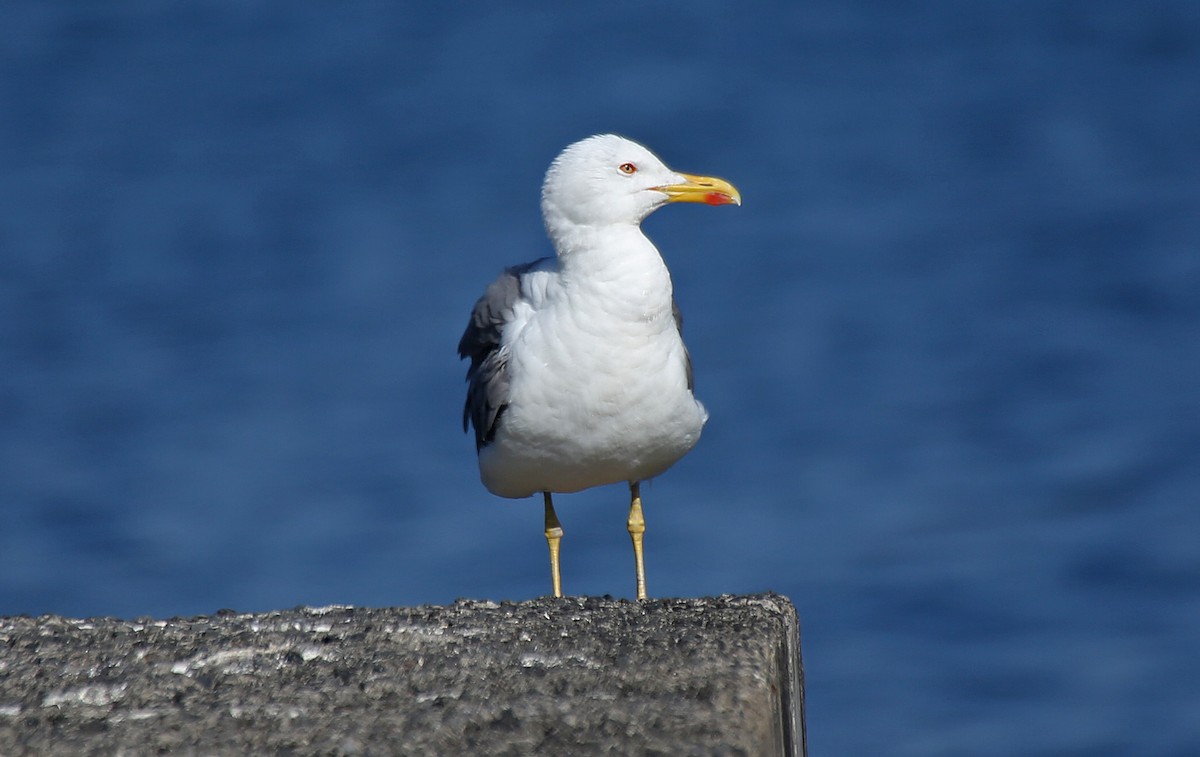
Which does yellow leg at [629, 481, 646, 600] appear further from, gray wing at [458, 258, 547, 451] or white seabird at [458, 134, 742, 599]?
gray wing at [458, 258, 547, 451]

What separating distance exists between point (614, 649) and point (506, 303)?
8.80ft

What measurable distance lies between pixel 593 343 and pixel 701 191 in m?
0.90

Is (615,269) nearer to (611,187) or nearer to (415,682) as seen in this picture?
(611,187)

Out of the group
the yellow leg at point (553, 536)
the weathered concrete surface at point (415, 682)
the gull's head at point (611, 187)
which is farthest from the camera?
the yellow leg at point (553, 536)

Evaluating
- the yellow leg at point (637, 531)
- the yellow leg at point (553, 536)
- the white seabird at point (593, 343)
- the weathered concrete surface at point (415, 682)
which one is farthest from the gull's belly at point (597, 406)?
the weathered concrete surface at point (415, 682)

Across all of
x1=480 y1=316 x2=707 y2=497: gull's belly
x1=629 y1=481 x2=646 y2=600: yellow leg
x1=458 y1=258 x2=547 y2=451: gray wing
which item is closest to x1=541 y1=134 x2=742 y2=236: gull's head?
x1=458 y1=258 x2=547 y2=451: gray wing

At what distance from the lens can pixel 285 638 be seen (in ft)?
17.5

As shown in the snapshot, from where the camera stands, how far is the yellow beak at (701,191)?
24.1 ft

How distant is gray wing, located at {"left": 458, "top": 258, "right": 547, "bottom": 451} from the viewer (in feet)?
23.9

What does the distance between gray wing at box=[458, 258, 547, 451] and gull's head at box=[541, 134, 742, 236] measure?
1.36 feet

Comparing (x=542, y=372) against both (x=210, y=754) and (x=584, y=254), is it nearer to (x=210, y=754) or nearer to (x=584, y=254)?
(x=584, y=254)

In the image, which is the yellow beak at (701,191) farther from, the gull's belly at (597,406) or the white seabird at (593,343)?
the gull's belly at (597,406)

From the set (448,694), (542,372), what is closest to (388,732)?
(448,694)

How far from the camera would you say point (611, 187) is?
723 cm
